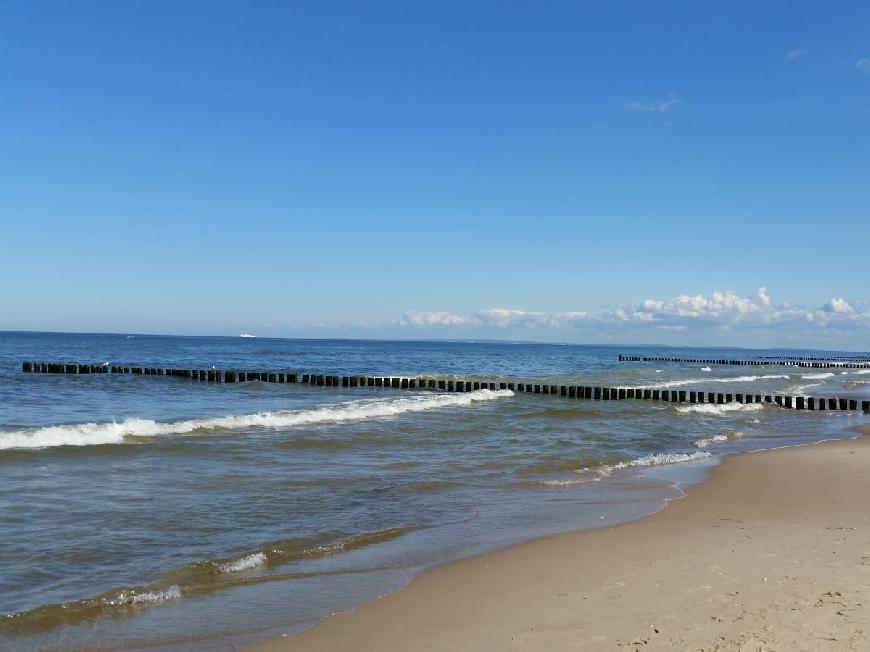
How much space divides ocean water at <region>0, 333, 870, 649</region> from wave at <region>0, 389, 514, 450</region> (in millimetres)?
83

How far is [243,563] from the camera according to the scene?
23.3 feet

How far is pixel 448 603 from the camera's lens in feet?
19.7

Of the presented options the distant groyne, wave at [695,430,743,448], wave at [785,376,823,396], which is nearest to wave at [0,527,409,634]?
wave at [695,430,743,448]

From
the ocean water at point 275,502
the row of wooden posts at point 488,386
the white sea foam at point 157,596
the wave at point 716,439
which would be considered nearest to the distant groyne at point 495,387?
the row of wooden posts at point 488,386

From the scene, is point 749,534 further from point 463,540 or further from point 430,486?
point 430,486

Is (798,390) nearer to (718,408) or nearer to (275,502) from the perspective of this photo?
(718,408)

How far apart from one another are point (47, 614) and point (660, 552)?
5764 mm

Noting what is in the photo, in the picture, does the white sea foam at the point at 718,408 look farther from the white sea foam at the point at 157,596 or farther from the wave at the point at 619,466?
the white sea foam at the point at 157,596

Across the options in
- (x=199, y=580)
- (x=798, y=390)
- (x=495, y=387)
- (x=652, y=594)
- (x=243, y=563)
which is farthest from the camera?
(x=798, y=390)

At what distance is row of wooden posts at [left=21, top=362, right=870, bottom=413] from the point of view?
3105cm

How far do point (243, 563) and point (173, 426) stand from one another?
1223cm

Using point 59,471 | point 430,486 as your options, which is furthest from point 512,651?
point 59,471

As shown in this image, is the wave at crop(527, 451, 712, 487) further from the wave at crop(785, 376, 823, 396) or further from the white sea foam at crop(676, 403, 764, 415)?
the wave at crop(785, 376, 823, 396)

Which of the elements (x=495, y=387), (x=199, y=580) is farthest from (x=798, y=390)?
(x=199, y=580)
